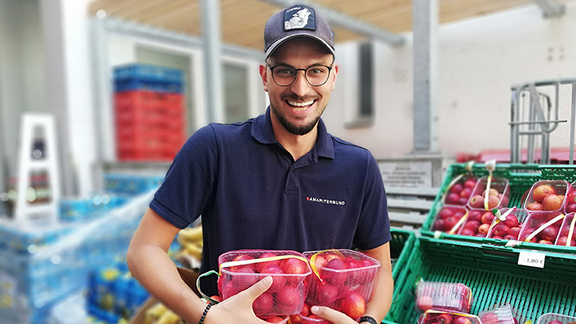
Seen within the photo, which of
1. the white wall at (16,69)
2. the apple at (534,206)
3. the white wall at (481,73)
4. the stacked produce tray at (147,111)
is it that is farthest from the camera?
the white wall at (16,69)

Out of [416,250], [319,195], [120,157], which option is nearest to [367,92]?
[120,157]

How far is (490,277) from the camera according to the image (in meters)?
1.78

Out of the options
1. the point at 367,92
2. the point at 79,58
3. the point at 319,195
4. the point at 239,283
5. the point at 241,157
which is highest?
the point at 79,58

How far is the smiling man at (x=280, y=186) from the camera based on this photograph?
4.09 feet

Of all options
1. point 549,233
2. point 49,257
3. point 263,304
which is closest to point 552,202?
point 549,233

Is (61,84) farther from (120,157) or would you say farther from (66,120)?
(120,157)

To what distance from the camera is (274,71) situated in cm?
127

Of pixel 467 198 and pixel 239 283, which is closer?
pixel 239 283

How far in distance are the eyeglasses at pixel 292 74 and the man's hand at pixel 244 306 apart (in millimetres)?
605

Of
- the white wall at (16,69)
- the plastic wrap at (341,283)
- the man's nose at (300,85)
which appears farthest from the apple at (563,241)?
the white wall at (16,69)

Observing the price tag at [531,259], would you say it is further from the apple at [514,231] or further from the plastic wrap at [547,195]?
the plastic wrap at [547,195]

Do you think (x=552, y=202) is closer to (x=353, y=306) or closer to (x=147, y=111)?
(x=353, y=306)

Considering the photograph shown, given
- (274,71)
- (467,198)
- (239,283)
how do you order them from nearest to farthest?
1. (239,283)
2. (274,71)
3. (467,198)

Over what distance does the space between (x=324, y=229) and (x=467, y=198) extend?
3.46ft
